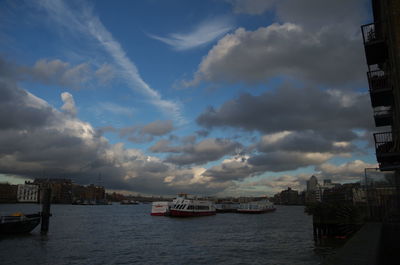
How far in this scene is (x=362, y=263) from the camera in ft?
46.2

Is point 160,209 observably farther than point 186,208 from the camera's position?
Yes

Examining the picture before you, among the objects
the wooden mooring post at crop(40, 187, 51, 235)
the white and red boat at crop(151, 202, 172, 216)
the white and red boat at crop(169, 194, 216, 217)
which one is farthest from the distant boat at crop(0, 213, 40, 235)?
the white and red boat at crop(151, 202, 172, 216)

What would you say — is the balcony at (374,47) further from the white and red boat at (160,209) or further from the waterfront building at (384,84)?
the white and red boat at (160,209)

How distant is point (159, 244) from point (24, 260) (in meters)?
18.0

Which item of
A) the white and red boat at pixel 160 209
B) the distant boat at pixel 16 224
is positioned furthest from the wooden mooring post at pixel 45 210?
the white and red boat at pixel 160 209

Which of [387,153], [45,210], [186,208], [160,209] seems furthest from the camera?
[160,209]

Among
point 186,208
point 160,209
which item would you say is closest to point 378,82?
point 186,208

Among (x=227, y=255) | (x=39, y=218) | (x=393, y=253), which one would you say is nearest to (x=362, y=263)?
(x=393, y=253)

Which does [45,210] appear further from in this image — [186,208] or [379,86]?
[186,208]

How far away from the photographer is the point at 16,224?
156 feet

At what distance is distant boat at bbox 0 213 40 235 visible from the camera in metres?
46.8

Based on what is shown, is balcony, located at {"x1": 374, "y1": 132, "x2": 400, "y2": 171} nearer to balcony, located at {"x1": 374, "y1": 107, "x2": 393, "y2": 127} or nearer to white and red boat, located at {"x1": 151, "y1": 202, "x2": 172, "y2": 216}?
balcony, located at {"x1": 374, "y1": 107, "x2": 393, "y2": 127}

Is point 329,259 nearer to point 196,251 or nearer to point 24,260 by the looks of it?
point 196,251

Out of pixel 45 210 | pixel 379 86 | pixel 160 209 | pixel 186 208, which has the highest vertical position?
pixel 379 86
